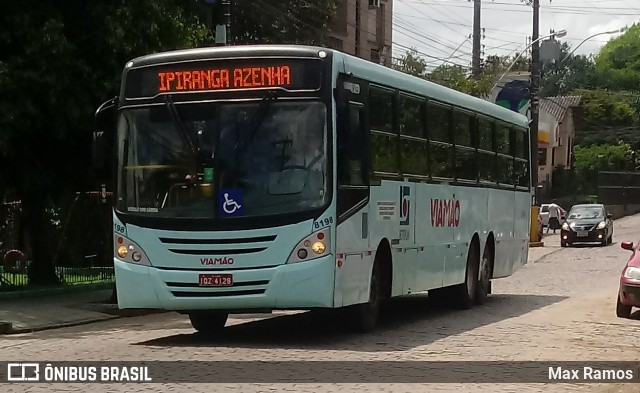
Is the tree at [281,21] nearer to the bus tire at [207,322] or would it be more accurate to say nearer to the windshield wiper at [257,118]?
the bus tire at [207,322]

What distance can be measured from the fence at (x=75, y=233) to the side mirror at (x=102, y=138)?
11.6m

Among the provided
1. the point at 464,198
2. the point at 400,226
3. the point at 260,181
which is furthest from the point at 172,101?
the point at 464,198

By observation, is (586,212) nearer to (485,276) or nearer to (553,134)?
(485,276)

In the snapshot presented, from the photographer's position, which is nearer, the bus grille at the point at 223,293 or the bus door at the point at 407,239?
the bus grille at the point at 223,293

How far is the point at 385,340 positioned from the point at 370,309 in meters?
0.65

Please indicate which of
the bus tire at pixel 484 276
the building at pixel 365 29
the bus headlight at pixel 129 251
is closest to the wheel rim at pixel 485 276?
the bus tire at pixel 484 276

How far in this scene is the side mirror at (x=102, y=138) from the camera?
14.3 metres

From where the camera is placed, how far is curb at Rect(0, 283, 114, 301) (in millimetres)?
21075

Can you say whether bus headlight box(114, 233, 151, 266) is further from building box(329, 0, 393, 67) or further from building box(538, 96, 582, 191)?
building box(538, 96, 582, 191)

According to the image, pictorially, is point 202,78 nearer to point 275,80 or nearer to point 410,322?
point 275,80

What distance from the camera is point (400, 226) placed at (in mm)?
16156

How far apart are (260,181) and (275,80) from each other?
1.22 m

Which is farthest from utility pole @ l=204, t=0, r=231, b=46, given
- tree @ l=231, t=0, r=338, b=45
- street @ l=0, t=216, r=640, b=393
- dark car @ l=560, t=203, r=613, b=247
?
dark car @ l=560, t=203, r=613, b=247

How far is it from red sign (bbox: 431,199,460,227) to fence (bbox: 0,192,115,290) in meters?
9.81
